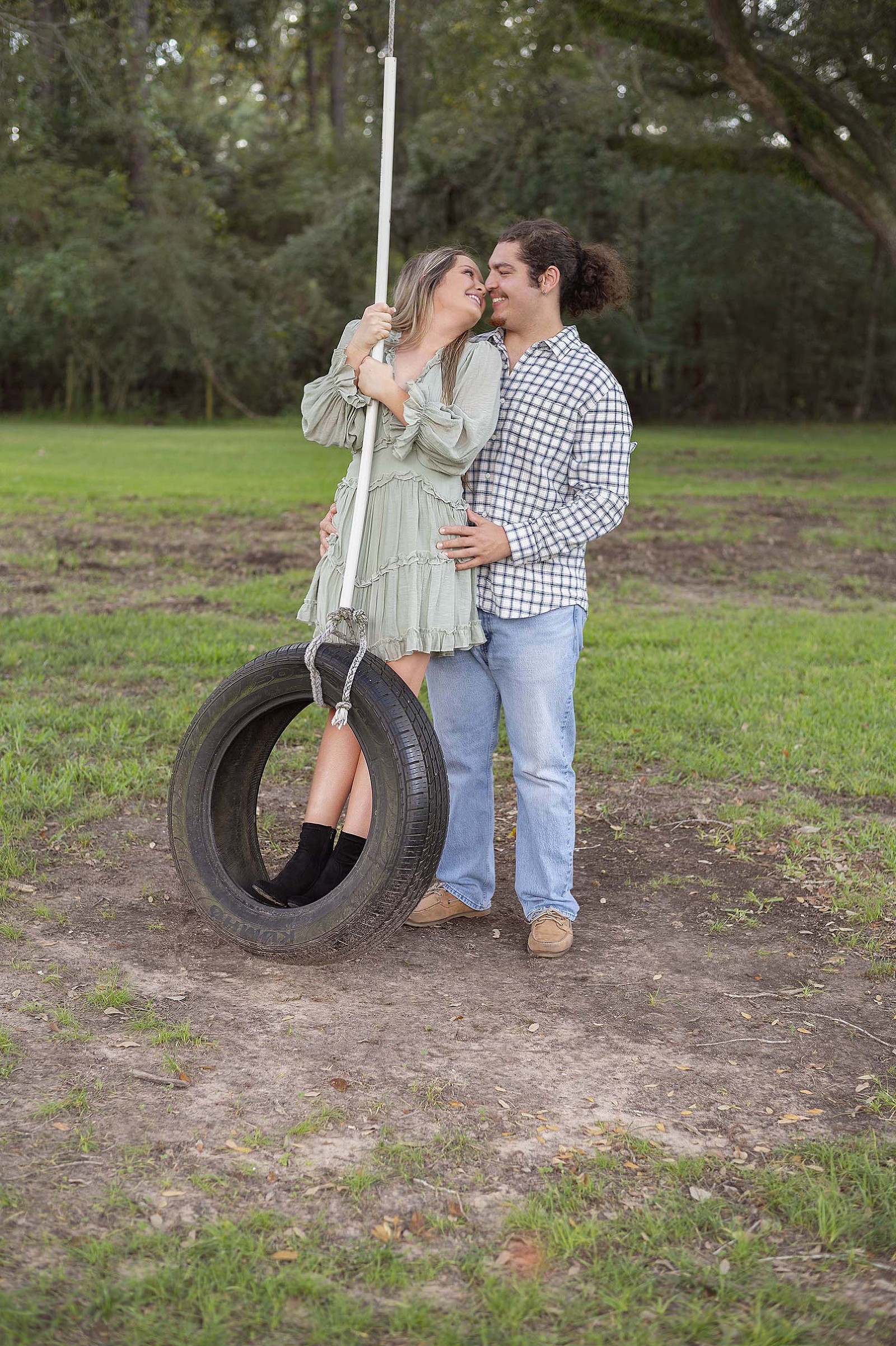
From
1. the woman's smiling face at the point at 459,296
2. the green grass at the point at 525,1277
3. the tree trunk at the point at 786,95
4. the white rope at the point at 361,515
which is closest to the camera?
the green grass at the point at 525,1277

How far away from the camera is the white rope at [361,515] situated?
311 cm

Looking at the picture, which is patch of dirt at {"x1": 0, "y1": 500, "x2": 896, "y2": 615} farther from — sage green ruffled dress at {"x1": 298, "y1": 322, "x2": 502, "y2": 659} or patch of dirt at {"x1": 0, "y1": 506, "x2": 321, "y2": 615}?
sage green ruffled dress at {"x1": 298, "y1": 322, "x2": 502, "y2": 659}

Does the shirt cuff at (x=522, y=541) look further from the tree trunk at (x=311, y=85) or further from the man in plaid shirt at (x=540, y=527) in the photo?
the tree trunk at (x=311, y=85)

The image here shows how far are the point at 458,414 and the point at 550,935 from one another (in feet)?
4.74

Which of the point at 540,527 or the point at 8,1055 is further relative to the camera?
the point at 540,527

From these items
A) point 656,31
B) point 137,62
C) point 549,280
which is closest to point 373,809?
point 549,280

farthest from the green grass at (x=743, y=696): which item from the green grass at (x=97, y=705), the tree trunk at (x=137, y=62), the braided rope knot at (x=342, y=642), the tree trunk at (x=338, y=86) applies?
the tree trunk at (x=338, y=86)

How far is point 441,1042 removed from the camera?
3049mm

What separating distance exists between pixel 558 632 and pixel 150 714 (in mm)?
2754

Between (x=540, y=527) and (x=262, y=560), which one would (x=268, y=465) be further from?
(x=540, y=527)

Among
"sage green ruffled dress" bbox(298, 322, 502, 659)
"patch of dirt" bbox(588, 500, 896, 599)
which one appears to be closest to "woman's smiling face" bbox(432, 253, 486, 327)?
"sage green ruffled dress" bbox(298, 322, 502, 659)

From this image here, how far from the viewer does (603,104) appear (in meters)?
23.7

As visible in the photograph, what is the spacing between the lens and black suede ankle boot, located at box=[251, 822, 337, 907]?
347cm

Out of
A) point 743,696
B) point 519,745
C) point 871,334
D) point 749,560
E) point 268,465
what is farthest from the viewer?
point 871,334
